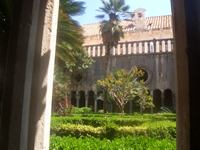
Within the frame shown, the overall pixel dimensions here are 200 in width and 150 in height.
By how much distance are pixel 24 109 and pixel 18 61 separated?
495 millimetres

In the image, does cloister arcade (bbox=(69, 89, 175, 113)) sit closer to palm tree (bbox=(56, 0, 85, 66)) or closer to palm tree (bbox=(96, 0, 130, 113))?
palm tree (bbox=(96, 0, 130, 113))

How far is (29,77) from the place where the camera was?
196 centimetres

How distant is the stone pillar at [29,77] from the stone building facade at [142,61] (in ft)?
48.0

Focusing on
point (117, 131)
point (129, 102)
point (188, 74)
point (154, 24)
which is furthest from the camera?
point (154, 24)

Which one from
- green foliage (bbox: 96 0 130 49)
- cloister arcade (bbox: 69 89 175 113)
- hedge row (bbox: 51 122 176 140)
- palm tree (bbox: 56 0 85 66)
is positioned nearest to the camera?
hedge row (bbox: 51 122 176 140)

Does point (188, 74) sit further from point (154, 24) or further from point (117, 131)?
A: point (154, 24)

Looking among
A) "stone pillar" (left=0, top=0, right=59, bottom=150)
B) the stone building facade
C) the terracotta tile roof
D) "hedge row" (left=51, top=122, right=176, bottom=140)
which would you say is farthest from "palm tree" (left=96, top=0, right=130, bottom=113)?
"stone pillar" (left=0, top=0, right=59, bottom=150)

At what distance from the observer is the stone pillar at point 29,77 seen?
181cm

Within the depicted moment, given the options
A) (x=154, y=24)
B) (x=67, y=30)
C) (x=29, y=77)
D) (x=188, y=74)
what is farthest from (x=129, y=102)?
(x=188, y=74)

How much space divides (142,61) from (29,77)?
1573 cm

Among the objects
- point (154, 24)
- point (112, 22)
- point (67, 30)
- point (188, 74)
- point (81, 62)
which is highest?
point (154, 24)

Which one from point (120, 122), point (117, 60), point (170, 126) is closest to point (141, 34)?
point (117, 60)

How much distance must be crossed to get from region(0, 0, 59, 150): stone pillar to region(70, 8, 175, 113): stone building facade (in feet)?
48.0

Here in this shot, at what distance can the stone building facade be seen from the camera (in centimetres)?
1625
